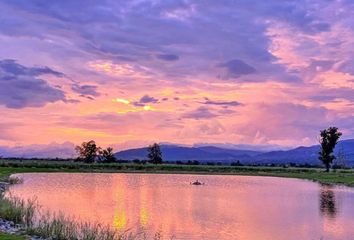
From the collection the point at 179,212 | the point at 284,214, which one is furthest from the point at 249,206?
the point at 179,212

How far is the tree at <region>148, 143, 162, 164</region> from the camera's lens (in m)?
167

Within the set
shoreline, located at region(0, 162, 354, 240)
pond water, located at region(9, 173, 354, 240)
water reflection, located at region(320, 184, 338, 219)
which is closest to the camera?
pond water, located at region(9, 173, 354, 240)

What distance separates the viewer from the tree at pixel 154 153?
167m

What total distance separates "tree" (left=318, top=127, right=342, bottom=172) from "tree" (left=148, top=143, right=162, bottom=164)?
55931 millimetres

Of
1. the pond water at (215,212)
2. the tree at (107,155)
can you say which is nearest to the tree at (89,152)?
the tree at (107,155)

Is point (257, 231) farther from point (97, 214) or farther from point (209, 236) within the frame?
point (97, 214)

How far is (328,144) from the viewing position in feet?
426

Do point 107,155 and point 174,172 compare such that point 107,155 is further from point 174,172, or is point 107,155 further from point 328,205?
point 328,205

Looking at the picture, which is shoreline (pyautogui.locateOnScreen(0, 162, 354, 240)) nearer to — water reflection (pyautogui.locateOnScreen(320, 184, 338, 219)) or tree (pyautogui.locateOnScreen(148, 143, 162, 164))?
water reflection (pyautogui.locateOnScreen(320, 184, 338, 219))

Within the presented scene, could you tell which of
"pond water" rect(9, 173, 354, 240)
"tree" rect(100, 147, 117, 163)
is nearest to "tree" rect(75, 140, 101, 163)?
"tree" rect(100, 147, 117, 163)

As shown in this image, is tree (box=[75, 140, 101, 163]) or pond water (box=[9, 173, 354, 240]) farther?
tree (box=[75, 140, 101, 163])

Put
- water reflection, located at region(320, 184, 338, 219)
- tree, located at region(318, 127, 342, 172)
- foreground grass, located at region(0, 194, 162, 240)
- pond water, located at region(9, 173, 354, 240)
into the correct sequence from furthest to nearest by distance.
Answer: tree, located at region(318, 127, 342, 172)
water reflection, located at region(320, 184, 338, 219)
pond water, located at region(9, 173, 354, 240)
foreground grass, located at region(0, 194, 162, 240)

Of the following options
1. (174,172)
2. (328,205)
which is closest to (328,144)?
(174,172)

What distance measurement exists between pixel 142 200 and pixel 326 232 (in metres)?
21.4
